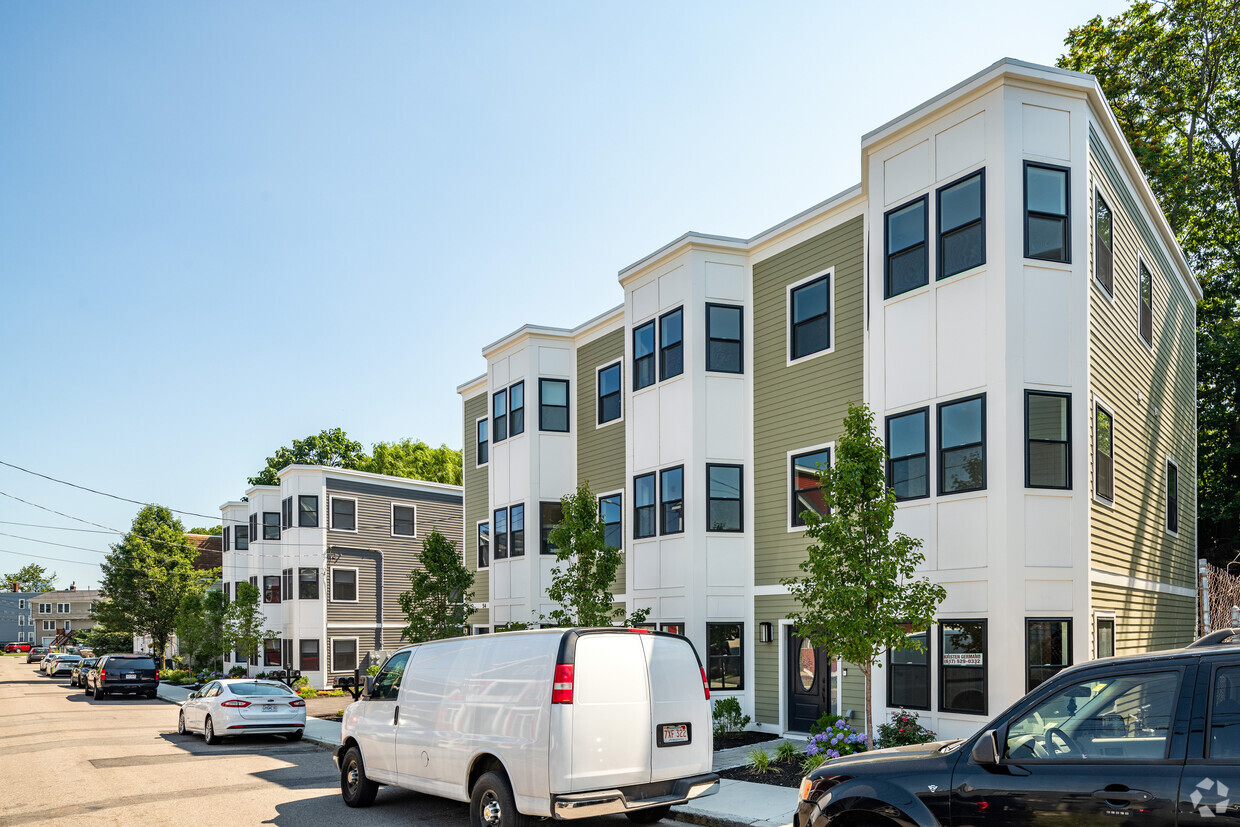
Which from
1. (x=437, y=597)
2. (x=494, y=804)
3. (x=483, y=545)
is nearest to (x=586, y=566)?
(x=437, y=597)

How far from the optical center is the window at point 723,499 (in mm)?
18594

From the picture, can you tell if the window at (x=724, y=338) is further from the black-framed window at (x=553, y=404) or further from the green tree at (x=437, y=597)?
the green tree at (x=437, y=597)

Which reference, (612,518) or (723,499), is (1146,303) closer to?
(723,499)

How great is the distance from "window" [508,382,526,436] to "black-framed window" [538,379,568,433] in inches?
19.1

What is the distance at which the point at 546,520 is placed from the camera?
24.7 meters

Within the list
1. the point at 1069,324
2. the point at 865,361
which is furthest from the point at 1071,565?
the point at 865,361

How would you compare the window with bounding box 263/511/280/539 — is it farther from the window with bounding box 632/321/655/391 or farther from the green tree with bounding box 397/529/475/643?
the window with bounding box 632/321/655/391

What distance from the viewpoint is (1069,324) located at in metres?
13.5

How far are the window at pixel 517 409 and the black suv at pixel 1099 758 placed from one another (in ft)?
63.7

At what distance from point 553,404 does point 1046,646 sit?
48.0ft

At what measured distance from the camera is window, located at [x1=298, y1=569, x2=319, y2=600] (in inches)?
1563

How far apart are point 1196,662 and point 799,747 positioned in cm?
1086

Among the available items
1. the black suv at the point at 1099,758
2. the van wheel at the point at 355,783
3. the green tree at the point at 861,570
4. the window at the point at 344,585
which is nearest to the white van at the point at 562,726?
the van wheel at the point at 355,783

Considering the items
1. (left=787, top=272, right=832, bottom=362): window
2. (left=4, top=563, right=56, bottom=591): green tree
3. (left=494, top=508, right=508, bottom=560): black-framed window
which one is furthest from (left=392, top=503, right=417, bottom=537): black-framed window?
(left=4, top=563, right=56, bottom=591): green tree
